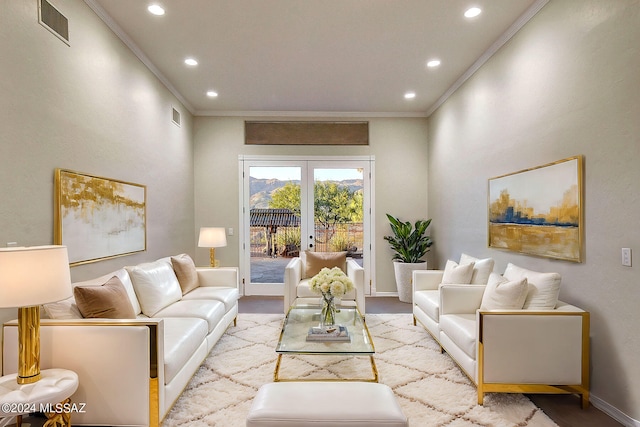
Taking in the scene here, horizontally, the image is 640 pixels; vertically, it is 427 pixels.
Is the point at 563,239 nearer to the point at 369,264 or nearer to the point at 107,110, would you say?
the point at 369,264

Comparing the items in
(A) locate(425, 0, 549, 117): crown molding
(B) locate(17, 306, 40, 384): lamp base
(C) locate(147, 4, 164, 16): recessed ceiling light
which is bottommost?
(B) locate(17, 306, 40, 384): lamp base

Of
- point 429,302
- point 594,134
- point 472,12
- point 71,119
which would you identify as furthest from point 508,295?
point 71,119

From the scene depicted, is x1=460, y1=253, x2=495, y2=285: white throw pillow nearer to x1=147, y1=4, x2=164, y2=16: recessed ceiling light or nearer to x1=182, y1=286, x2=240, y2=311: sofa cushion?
x1=182, y1=286, x2=240, y2=311: sofa cushion

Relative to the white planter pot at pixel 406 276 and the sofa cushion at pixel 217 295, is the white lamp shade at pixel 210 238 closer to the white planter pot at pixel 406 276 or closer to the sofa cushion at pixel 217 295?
the sofa cushion at pixel 217 295

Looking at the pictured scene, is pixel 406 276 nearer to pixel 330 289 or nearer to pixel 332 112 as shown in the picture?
pixel 330 289

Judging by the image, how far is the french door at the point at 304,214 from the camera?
229 inches

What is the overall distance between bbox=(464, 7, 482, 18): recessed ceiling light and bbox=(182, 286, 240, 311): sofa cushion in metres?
3.41

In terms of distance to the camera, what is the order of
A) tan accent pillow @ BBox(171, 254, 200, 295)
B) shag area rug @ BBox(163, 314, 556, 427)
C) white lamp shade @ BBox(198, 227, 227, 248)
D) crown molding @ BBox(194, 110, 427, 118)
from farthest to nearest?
crown molding @ BBox(194, 110, 427, 118)
white lamp shade @ BBox(198, 227, 227, 248)
tan accent pillow @ BBox(171, 254, 200, 295)
shag area rug @ BBox(163, 314, 556, 427)

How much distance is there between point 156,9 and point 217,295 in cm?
261

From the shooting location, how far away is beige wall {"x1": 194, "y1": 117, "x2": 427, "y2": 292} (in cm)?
574

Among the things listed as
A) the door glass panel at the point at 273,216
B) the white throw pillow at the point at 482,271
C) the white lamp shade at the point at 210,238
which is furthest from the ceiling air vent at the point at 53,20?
the white throw pillow at the point at 482,271

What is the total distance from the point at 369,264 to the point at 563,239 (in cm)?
338

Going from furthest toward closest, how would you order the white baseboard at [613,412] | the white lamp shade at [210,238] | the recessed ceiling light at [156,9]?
the white lamp shade at [210,238]
the recessed ceiling light at [156,9]
the white baseboard at [613,412]

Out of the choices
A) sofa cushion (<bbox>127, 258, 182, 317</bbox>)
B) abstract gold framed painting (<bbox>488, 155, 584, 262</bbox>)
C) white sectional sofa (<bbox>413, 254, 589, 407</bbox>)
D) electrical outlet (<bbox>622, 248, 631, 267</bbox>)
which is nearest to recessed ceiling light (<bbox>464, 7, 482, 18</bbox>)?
abstract gold framed painting (<bbox>488, 155, 584, 262</bbox>)
